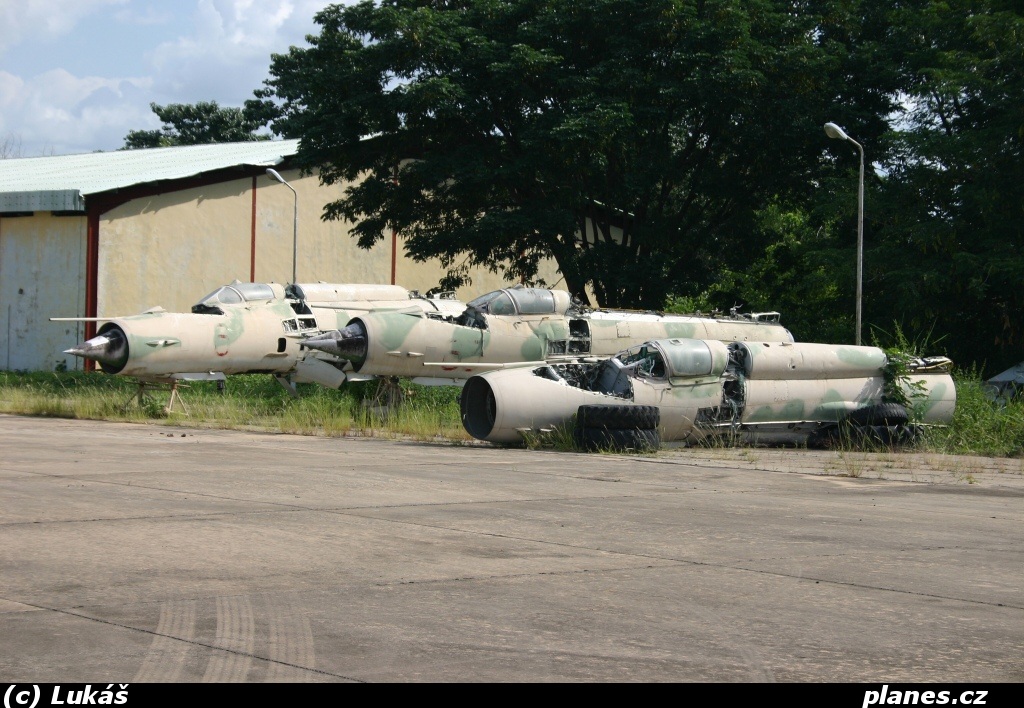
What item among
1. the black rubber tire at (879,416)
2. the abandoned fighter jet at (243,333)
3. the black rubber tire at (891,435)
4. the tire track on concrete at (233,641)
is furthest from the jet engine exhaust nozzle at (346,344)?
the tire track on concrete at (233,641)

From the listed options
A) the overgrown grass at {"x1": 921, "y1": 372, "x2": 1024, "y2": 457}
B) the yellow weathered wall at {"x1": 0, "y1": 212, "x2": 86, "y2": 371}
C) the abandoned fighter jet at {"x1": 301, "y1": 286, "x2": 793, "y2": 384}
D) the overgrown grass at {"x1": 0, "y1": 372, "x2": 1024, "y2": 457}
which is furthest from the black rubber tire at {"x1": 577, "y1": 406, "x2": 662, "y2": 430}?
the yellow weathered wall at {"x1": 0, "y1": 212, "x2": 86, "y2": 371}

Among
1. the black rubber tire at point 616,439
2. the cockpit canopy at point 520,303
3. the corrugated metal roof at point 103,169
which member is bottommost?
the black rubber tire at point 616,439

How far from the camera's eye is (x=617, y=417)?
18.0 m

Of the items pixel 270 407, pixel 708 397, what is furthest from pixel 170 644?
pixel 270 407

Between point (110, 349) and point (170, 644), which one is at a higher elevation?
point (110, 349)

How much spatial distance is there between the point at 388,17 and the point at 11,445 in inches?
803

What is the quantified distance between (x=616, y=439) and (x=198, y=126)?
6157cm

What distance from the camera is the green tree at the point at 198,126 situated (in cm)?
7231

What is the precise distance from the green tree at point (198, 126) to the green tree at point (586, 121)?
35.3 meters

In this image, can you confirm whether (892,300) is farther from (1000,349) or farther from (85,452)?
(85,452)

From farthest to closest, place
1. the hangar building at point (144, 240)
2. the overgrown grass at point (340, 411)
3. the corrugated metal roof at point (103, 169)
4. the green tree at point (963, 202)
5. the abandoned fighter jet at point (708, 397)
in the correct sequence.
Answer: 1. the hangar building at point (144, 240)
2. the corrugated metal roof at point (103, 169)
3. the green tree at point (963, 202)
4. the overgrown grass at point (340, 411)
5. the abandoned fighter jet at point (708, 397)

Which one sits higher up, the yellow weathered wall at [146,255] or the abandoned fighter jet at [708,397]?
the yellow weathered wall at [146,255]

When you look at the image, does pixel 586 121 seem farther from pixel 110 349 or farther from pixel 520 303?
pixel 110 349

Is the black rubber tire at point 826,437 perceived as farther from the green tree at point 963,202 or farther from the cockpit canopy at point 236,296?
the green tree at point 963,202
